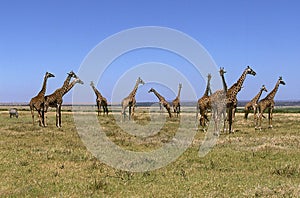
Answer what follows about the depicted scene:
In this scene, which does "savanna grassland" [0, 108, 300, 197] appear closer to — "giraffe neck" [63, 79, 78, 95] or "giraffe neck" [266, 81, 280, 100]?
"giraffe neck" [63, 79, 78, 95]

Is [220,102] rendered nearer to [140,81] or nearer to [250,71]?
[250,71]

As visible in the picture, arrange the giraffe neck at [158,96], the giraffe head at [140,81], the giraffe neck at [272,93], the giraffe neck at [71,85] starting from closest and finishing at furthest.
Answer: the giraffe neck at [71,85], the giraffe neck at [272,93], the giraffe head at [140,81], the giraffe neck at [158,96]

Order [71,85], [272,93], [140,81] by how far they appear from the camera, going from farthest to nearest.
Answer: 1. [140,81]
2. [272,93]
3. [71,85]

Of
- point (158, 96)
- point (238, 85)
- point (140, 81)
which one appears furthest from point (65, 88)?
point (158, 96)

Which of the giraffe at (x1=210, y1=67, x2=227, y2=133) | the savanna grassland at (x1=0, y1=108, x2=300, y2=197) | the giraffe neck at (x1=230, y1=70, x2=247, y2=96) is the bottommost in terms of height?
the savanna grassland at (x1=0, y1=108, x2=300, y2=197)

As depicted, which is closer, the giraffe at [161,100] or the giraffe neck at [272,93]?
the giraffe neck at [272,93]

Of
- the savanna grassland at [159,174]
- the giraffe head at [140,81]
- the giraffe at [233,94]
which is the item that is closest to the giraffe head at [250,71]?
the giraffe at [233,94]

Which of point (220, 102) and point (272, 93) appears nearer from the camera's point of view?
point (220, 102)

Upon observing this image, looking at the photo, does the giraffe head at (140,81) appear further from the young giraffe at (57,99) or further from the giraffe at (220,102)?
the giraffe at (220,102)

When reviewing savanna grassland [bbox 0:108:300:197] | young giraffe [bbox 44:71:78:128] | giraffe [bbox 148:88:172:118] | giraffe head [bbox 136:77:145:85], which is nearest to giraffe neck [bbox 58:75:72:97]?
young giraffe [bbox 44:71:78:128]

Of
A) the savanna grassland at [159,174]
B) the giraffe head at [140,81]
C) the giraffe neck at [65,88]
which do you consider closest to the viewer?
the savanna grassland at [159,174]

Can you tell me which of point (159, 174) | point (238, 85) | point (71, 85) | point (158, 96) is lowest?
point (159, 174)

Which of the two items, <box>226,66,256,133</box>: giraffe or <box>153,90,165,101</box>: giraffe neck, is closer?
<box>226,66,256,133</box>: giraffe

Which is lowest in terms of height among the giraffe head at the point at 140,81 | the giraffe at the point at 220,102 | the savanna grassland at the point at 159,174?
the savanna grassland at the point at 159,174
